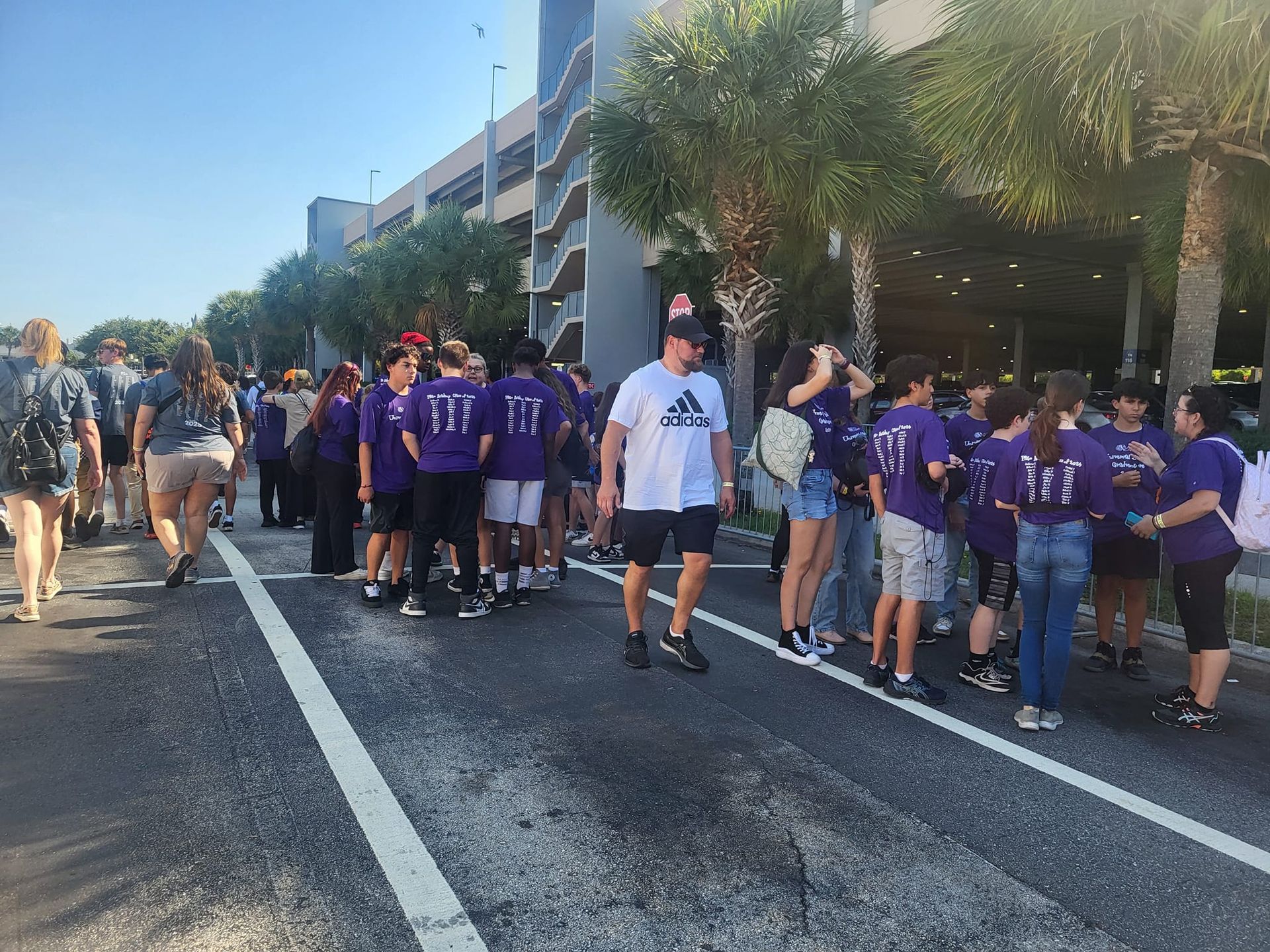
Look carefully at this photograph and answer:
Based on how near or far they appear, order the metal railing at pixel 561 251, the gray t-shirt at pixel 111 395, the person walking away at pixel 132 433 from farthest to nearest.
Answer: the metal railing at pixel 561 251
the gray t-shirt at pixel 111 395
the person walking away at pixel 132 433

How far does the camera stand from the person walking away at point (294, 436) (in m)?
10.1

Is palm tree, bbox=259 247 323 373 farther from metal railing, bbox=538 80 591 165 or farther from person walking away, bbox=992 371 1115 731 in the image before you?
person walking away, bbox=992 371 1115 731

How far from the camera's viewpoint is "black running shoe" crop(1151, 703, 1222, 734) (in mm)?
4648

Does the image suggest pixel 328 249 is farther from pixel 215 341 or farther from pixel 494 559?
pixel 494 559

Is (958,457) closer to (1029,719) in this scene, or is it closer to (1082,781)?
(1029,719)

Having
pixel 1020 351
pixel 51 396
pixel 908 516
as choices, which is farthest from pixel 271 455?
pixel 1020 351

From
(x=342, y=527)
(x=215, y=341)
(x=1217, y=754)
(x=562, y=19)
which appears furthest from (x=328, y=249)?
(x=1217, y=754)

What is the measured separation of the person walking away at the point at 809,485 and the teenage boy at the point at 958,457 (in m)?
1.14

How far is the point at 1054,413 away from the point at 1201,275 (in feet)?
15.9

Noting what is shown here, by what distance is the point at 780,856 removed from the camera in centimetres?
312

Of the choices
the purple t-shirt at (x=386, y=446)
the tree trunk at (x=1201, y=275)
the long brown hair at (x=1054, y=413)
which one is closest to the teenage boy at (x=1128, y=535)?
the long brown hair at (x=1054, y=413)

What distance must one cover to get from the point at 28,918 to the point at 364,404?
4.33m

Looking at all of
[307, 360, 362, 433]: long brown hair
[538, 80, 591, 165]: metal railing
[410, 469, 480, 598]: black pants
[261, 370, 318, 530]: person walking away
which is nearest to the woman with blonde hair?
[307, 360, 362, 433]: long brown hair

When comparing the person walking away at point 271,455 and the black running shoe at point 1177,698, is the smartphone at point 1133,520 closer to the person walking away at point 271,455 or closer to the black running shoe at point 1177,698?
the black running shoe at point 1177,698
